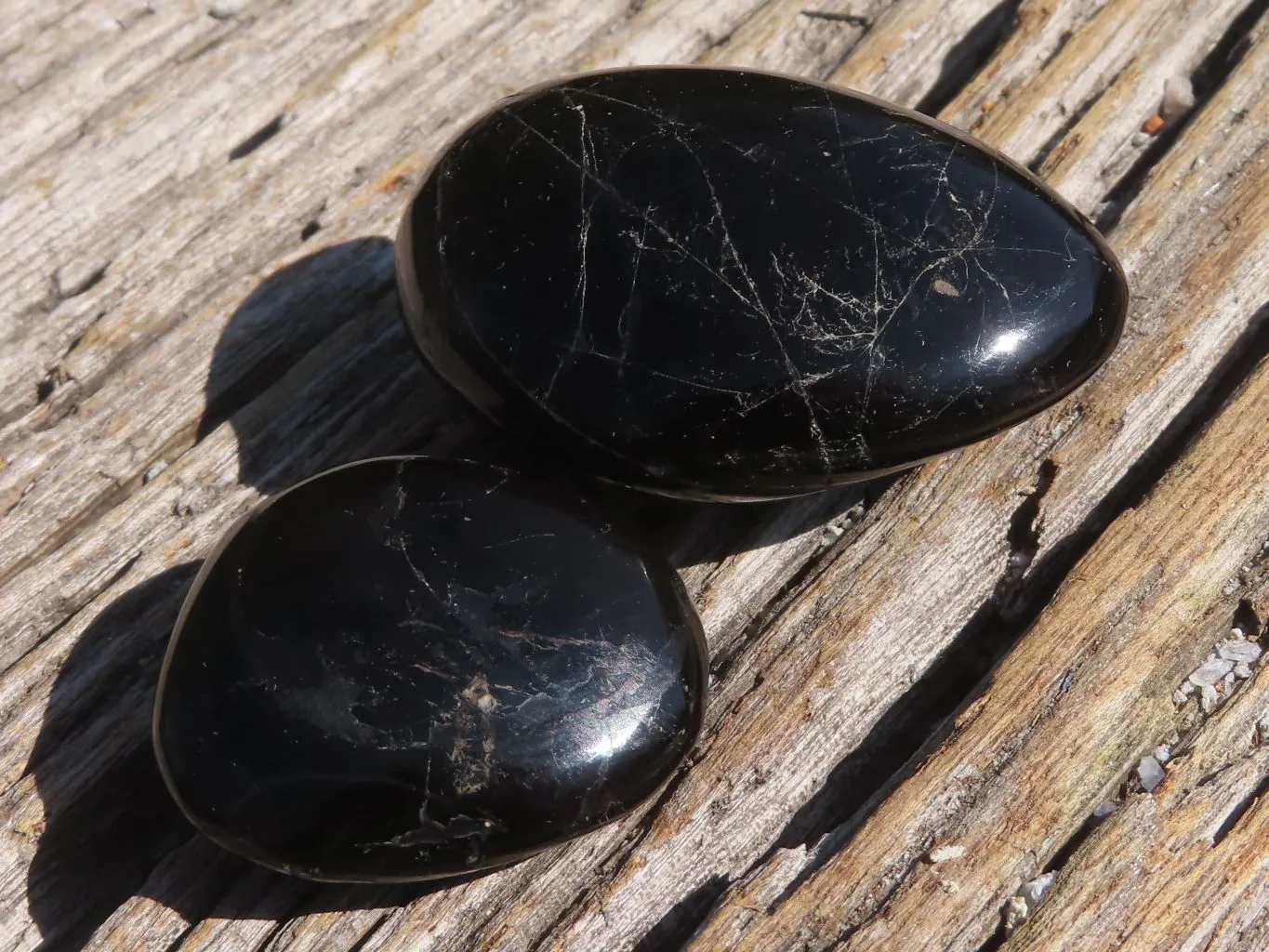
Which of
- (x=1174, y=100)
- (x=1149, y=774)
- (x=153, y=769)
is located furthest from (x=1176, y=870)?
(x=153, y=769)

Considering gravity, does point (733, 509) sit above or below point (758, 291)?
below

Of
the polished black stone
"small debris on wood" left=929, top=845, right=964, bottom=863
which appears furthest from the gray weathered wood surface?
the polished black stone

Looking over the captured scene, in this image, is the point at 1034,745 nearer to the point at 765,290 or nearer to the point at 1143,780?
the point at 1143,780

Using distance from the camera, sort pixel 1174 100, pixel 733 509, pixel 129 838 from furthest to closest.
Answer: pixel 1174 100 → pixel 733 509 → pixel 129 838

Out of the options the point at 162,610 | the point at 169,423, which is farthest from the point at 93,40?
the point at 162,610

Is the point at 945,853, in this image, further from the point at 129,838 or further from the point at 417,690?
the point at 129,838

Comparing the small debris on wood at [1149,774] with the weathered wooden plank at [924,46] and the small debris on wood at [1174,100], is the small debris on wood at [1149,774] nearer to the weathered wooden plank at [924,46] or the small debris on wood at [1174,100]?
the small debris on wood at [1174,100]
